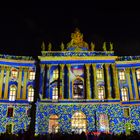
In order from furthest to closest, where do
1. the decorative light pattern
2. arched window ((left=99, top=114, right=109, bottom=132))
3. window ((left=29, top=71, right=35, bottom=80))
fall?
window ((left=29, top=71, right=35, bottom=80)) → arched window ((left=99, top=114, right=109, bottom=132)) → the decorative light pattern

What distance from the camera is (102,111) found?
43719mm

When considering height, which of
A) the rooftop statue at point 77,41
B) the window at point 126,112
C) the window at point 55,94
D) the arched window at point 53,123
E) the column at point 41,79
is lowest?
the arched window at point 53,123

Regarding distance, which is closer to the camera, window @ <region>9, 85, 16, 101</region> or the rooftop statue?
window @ <region>9, 85, 16, 101</region>

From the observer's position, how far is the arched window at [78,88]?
4541 centimetres

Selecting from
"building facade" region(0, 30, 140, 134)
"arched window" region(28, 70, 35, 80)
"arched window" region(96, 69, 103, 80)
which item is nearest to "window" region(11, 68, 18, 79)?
"building facade" region(0, 30, 140, 134)

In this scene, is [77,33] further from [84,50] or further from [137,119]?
[137,119]

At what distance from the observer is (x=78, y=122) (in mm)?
43438

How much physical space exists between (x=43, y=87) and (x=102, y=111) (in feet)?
39.3

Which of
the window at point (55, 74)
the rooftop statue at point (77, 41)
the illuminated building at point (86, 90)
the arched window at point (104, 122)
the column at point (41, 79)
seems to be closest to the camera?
the arched window at point (104, 122)

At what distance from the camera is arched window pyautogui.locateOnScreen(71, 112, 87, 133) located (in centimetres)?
4303

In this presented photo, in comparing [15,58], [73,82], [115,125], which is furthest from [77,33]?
[115,125]

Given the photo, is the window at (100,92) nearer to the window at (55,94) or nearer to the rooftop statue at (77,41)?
the window at (55,94)

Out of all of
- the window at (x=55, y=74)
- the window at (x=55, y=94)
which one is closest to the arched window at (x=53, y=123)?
the window at (x=55, y=94)

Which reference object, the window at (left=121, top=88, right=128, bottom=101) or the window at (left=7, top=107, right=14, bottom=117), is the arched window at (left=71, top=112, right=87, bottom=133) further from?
the window at (left=7, top=107, right=14, bottom=117)
